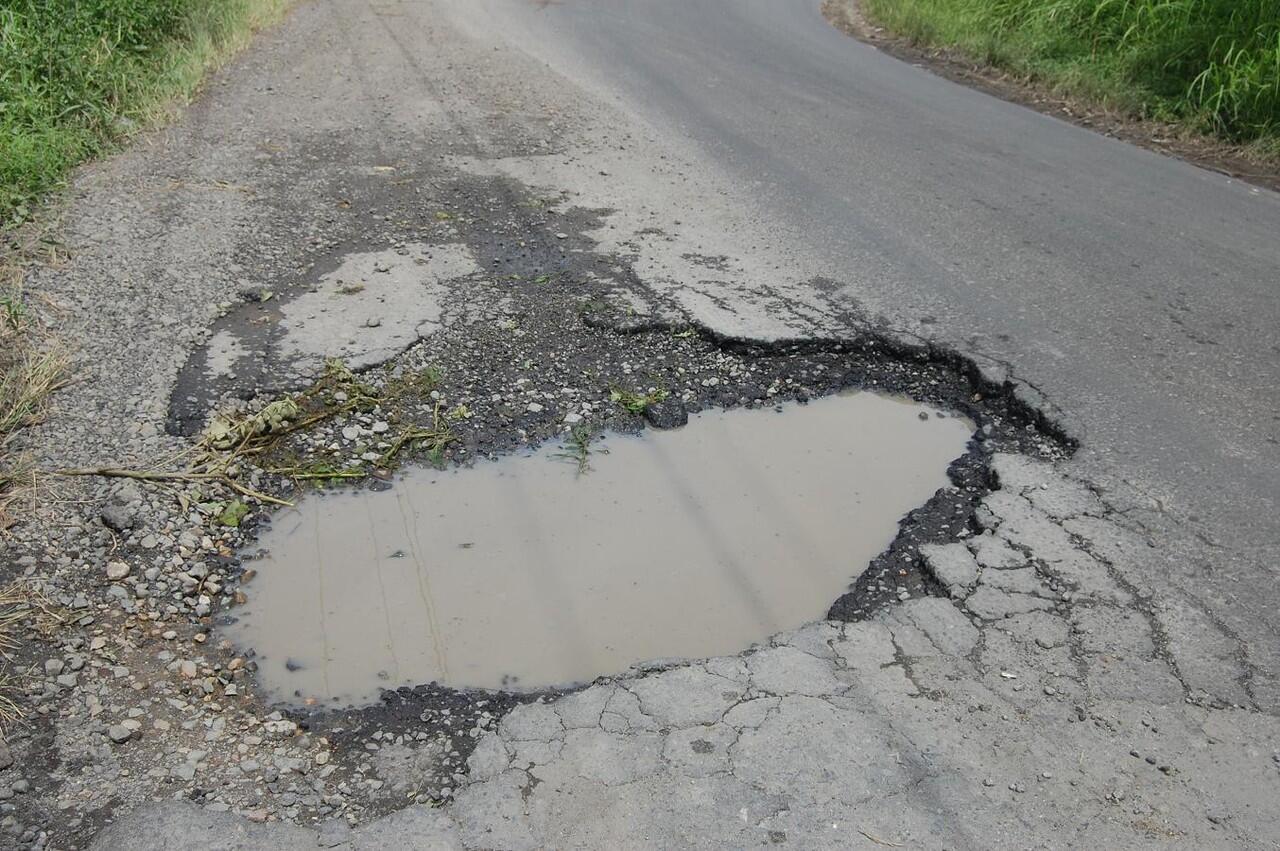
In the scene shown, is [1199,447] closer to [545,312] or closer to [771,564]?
[771,564]

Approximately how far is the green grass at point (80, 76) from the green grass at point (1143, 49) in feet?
21.8

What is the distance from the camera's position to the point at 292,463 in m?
3.62

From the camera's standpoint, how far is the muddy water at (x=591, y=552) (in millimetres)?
2973

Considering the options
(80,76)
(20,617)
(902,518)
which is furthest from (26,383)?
(80,76)

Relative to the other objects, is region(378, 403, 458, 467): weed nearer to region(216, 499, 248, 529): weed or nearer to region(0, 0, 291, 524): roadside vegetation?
region(216, 499, 248, 529): weed

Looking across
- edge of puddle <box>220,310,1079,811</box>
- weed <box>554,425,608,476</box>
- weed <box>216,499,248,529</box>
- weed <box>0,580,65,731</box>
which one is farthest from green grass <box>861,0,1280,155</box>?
weed <box>0,580,65,731</box>

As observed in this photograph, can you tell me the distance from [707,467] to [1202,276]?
299cm

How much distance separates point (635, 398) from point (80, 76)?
4874mm

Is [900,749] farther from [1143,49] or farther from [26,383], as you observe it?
[1143,49]

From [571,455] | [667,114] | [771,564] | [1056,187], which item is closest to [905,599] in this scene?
[771,564]

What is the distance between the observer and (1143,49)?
8.48 meters

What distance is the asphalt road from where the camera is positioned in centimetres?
362

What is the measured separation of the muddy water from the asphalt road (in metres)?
0.74

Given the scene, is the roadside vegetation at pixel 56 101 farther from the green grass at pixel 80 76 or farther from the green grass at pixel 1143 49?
the green grass at pixel 1143 49
